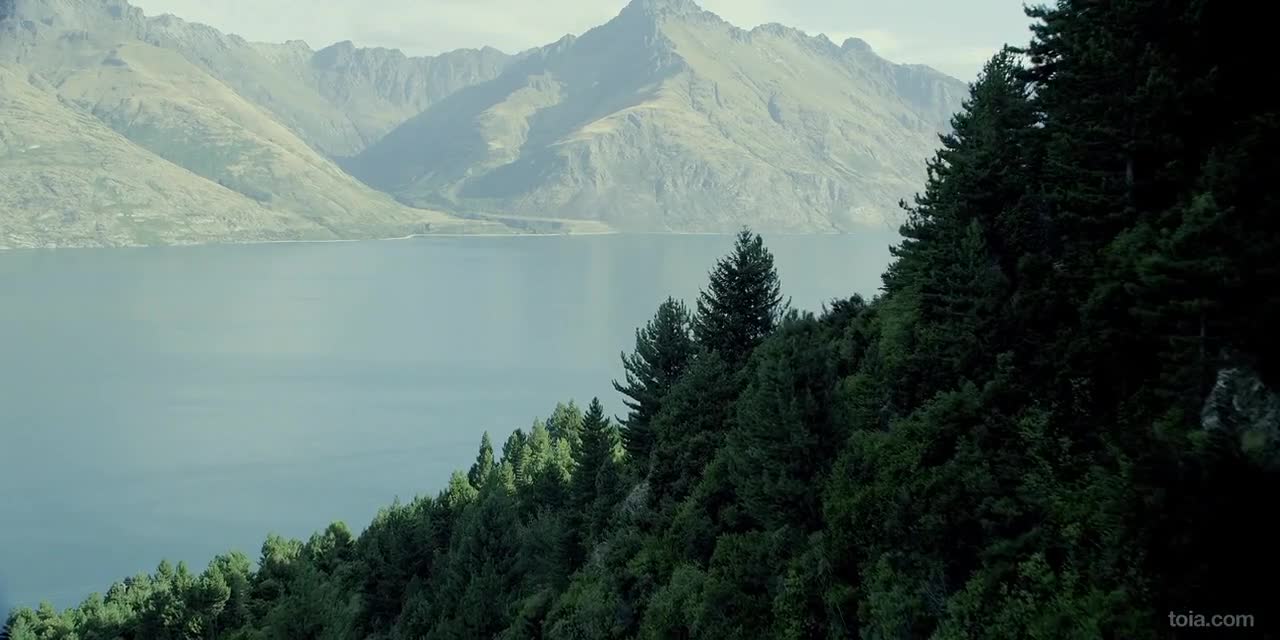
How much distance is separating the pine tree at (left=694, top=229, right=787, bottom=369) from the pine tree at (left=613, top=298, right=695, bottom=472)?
12.2 ft

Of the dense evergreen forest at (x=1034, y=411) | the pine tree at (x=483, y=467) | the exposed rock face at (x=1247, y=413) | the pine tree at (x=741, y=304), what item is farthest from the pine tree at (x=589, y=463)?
the pine tree at (x=483, y=467)

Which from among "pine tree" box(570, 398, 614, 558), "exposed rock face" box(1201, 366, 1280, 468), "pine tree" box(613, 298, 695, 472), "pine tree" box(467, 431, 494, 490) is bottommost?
"pine tree" box(467, 431, 494, 490)

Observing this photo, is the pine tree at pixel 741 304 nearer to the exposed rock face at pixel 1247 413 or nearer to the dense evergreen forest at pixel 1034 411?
the dense evergreen forest at pixel 1034 411

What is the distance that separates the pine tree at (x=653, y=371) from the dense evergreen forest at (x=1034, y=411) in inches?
186

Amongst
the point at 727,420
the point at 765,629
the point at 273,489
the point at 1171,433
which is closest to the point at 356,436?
the point at 273,489

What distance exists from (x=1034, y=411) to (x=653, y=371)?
31418 mm

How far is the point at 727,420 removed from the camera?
45.7 m

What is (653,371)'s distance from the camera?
57.6m

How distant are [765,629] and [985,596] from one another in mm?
8431

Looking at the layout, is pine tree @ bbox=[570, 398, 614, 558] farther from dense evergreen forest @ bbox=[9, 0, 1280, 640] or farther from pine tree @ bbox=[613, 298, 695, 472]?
dense evergreen forest @ bbox=[9, 0, 1280, 640]

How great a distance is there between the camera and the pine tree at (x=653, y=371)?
54.7 m

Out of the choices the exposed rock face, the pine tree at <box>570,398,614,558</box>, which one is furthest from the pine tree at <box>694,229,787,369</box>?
the exposed rock face

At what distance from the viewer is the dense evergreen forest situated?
19.9 m

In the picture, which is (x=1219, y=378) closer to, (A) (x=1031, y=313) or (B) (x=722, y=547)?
(A) (x=1031, y=313)
